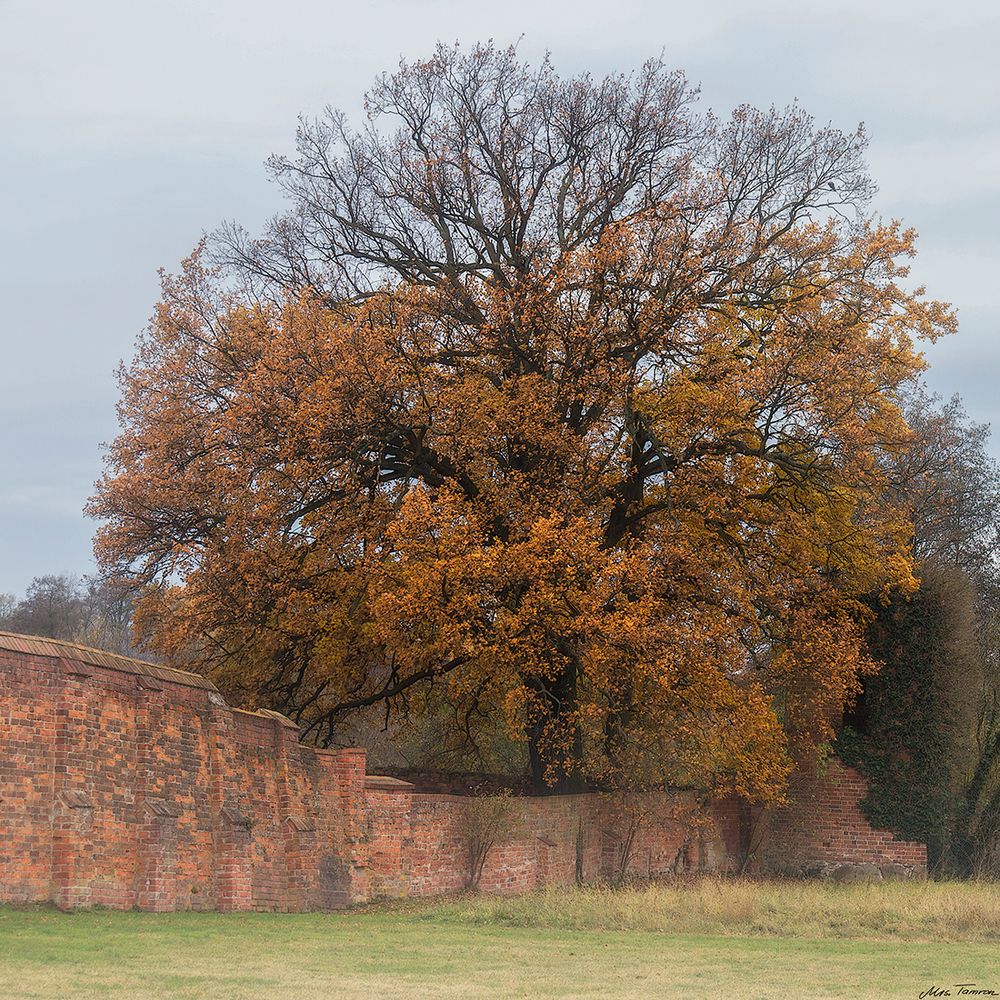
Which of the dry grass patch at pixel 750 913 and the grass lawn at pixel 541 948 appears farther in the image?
the dry grass patch at pixel 750 913

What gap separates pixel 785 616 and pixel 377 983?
14.3 metres

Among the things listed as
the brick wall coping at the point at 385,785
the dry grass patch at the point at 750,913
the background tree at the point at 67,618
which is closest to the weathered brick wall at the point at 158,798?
the brick wall coping at the point at 385,785

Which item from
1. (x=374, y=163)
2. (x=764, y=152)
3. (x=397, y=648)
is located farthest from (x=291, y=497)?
(x=764, y=152)

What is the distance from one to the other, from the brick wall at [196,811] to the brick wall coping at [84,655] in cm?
3

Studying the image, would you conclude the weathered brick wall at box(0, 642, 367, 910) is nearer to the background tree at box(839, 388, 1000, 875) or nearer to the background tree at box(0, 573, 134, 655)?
the background tree at box(839, 388, 1000, 875)

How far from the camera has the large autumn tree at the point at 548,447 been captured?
22578 mm

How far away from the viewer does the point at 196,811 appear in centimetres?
1733

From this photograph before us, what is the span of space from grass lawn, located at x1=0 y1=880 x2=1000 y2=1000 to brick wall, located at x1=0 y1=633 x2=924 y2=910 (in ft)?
1.93

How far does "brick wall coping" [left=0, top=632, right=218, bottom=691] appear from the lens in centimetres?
1493

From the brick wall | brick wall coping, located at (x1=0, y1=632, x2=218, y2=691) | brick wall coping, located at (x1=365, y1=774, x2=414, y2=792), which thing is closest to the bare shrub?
the brick wall

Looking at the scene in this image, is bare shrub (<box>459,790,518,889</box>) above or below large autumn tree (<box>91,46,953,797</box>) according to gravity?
below

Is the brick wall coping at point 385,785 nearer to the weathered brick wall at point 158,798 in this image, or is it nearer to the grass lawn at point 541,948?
the weathered brick wall at point 158,798

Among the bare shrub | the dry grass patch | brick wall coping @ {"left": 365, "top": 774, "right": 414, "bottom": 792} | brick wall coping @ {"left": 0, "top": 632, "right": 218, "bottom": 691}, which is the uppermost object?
brick wall coping @ {"left": 0, "top": 632, "right": 218, "bottom": 691}

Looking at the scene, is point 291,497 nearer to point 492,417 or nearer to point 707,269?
point 492,417
